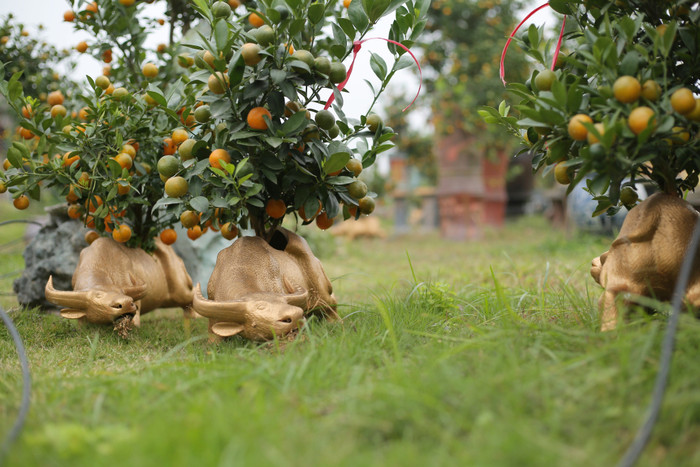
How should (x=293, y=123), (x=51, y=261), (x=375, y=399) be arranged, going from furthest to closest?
(x=51, y=261), (x=293, y=123), (x=375, y=399)

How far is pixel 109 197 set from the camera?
2.25m

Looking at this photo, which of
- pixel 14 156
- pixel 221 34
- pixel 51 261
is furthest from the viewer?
pixel 51 261

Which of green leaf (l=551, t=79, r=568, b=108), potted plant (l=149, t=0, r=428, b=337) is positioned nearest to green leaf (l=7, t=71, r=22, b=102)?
potted plant (l=149, t=0, r=428, b=337)

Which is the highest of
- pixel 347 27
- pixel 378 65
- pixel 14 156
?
pixel 347 27

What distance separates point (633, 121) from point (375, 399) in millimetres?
1086

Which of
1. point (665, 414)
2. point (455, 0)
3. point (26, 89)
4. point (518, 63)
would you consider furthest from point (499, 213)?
point (665, 414)

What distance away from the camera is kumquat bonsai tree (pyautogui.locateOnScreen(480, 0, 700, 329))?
60.6 inches

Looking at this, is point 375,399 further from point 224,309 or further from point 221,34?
point 221,34

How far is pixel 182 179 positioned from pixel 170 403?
3.11ft

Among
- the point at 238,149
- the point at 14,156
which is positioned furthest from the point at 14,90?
the point at 238,149

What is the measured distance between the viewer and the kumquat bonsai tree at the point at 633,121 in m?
1.54

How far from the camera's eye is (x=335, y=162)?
6.39ft

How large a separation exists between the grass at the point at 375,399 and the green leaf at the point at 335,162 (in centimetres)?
60

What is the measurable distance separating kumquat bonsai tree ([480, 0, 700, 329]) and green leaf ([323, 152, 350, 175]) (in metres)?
0.62
